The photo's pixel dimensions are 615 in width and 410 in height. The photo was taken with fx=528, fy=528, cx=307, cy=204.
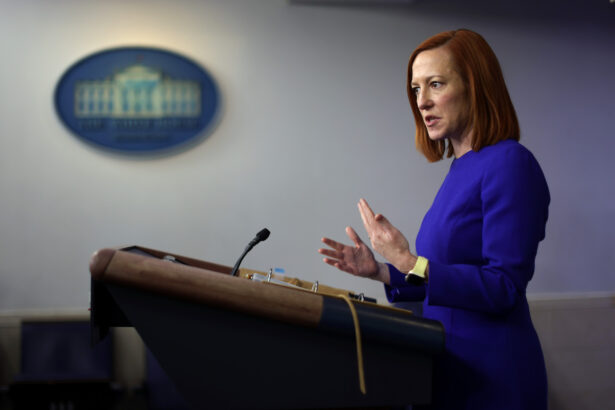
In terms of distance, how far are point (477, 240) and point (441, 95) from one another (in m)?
0.38

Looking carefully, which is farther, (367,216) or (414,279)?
(367,216)

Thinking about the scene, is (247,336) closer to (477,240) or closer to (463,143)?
(477,240)

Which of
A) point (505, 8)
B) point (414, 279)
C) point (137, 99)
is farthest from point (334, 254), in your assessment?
point (505, 8)

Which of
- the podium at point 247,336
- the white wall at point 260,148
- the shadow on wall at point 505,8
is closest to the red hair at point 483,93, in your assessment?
the podium at point 247,336

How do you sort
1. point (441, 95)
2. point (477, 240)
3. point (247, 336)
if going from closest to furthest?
point (247, 336) < point (477, 240) < point (441, 95)

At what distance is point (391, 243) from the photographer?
1172 millimetres

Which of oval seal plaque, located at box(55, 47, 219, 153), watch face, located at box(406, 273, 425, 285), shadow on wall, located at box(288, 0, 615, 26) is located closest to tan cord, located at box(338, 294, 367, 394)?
watch face, located at box(406, 273, 425, 285)

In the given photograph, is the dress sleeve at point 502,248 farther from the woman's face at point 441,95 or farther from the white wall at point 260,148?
the white wall at point 260,148

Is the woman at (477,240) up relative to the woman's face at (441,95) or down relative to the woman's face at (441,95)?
down

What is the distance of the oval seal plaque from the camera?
3172 millimetres

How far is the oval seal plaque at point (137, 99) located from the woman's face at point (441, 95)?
208cm

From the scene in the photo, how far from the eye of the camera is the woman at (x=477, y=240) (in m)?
1.13

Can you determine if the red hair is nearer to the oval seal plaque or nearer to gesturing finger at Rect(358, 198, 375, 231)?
gesturing finger at Rect(358, 198, 375, 231)

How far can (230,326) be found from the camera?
3.12 ft
